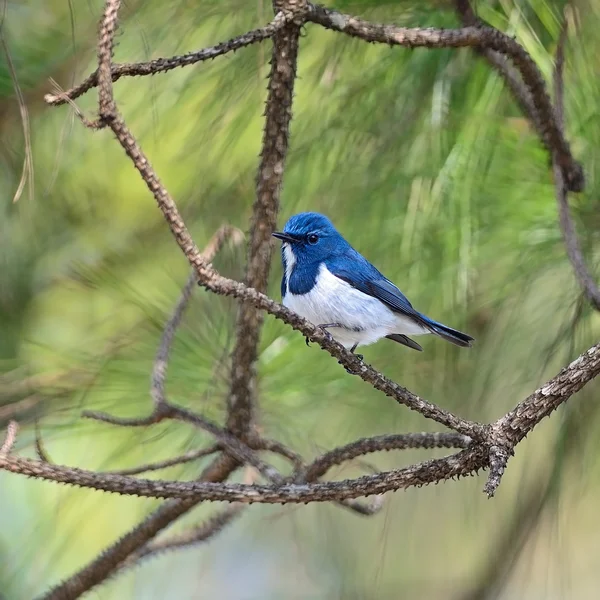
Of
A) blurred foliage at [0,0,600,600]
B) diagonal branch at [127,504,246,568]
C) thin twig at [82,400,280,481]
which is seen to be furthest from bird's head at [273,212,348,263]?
diagonal branch at [127,504,246,568]

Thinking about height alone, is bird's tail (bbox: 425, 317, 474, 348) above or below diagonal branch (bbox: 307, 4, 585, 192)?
below

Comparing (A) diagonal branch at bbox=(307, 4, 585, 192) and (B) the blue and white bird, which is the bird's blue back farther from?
(A) diagonal branch at bbox=(307, 4, 585, 192)

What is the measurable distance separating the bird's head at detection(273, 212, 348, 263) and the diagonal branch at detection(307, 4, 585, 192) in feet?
0.97

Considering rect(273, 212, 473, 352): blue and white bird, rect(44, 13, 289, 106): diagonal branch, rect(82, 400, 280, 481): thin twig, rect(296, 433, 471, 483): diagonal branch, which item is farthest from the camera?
rect(273, 212, 473, 352): blue and white bird

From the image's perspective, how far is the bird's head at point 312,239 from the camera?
4.09 feet

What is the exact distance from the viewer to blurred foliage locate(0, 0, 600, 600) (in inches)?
50.0

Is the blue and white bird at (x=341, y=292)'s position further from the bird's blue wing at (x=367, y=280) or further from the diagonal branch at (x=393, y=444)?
the diagonal branch at (x=393, y=444)

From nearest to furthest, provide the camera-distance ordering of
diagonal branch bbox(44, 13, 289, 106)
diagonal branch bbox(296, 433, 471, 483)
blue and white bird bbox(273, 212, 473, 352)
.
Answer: diagonal branch bbox(44, 13, 289, 106), diagonal branch bbox(296, 433, 471, 483), blue and white bird bbox(273, 212, 473, 352)

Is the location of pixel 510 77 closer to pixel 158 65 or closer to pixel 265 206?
pixel 265 206

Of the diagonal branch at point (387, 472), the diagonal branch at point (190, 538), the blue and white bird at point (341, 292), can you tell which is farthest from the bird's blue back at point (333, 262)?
the diagonal branch at point (387, 472)

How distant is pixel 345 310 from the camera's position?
1.21 metres

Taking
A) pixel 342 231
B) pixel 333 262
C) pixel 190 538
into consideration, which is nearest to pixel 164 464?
pixel 190 538

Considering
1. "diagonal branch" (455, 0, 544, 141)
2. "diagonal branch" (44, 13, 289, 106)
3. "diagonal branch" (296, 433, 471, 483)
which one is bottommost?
"diagonal branch" (296, 433, 471, 483)

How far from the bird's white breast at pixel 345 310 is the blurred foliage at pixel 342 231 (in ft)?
0.38
